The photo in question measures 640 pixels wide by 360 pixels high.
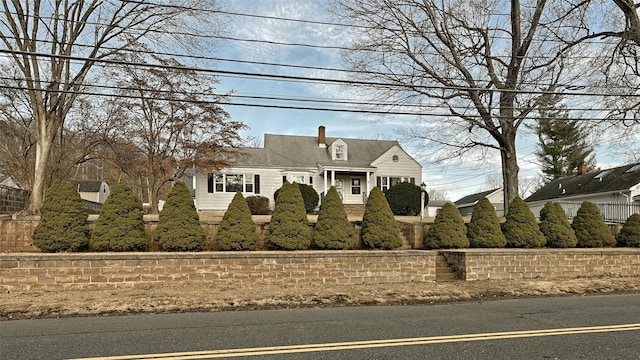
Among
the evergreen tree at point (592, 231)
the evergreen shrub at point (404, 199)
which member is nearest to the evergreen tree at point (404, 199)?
the evergreen shrub at point (404, 199)

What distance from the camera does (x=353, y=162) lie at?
96.6ft

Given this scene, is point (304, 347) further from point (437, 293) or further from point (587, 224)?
point (587, 224)

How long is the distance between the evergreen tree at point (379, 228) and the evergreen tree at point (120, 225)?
5738mm

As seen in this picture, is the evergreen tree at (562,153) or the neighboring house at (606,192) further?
the evergreen tree at (562,153)

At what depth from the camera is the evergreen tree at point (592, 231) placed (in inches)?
533

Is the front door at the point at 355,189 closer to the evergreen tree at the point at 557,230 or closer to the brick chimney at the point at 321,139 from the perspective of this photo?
the brick chimney at the point at 321,139

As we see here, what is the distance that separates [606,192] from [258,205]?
21.7 meters

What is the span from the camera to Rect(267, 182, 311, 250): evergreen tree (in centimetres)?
1107

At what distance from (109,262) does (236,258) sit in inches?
99.7

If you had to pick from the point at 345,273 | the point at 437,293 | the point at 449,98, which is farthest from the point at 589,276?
the point at 449,98

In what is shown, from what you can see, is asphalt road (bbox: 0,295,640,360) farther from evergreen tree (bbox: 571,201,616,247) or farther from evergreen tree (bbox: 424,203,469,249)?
evergreen tree (bbox: 571,201,616,247)

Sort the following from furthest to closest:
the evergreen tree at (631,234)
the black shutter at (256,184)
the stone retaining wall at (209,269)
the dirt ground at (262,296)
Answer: the black shutter at (256,184) < the evergreen tree at (631,234) < the stone retaining wall at (209,269) < the dirt ground at (262,296)

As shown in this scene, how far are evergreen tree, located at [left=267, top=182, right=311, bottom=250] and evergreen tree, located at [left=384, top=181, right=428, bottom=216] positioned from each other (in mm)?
13895

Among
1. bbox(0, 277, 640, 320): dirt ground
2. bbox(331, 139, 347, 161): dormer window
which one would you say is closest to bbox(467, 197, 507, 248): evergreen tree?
bbox(0, 277, 640, 320): dirt ground
